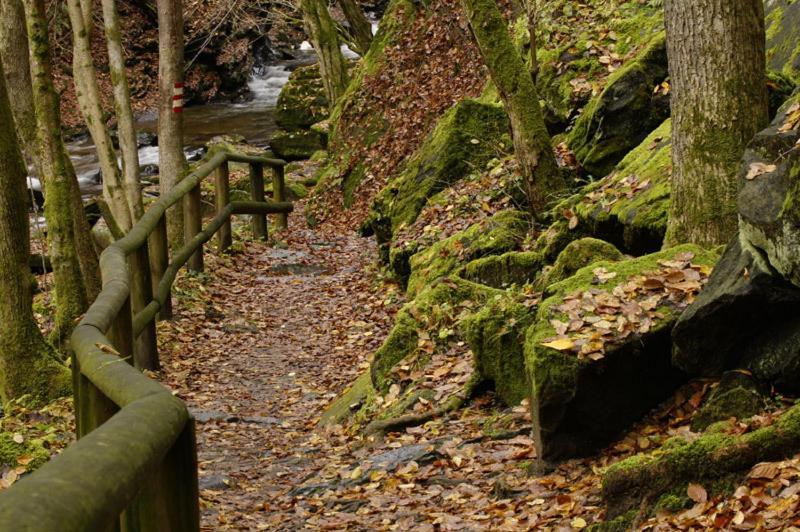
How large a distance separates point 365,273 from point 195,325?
3.09m

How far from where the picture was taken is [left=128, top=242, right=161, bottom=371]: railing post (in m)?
8.26

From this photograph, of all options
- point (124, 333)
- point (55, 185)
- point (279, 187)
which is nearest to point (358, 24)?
point (279, 187)

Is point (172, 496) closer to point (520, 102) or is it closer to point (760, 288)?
point (760, 288)

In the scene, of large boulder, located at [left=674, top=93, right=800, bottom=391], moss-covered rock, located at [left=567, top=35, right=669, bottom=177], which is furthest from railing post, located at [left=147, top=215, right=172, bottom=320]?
large boulder, located at [left=674, top=93, right=800, bottom=391]

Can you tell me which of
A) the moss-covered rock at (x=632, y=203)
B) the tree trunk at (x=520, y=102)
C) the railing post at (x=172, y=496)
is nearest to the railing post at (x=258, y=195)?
the tree trunk at (x=520, y=102)

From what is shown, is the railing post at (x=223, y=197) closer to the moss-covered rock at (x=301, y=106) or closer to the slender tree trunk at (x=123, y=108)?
the slender tree trunk at (x=123, y=108)

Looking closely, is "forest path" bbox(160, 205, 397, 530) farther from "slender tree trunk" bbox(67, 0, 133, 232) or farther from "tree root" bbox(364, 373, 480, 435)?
"slender tree trunk" bbox(67, 0, 133, 232)

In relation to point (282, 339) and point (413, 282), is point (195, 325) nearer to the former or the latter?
point (282, 339)

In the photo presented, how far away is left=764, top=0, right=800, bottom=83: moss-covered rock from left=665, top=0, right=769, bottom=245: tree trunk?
5.51 feet

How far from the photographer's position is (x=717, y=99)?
6.15 m

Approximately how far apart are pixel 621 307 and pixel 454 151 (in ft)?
22.2

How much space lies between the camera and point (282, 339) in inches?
405

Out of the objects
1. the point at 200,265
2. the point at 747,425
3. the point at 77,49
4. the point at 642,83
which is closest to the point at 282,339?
the point at 200,265

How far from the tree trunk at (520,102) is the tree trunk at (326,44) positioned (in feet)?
42.9
